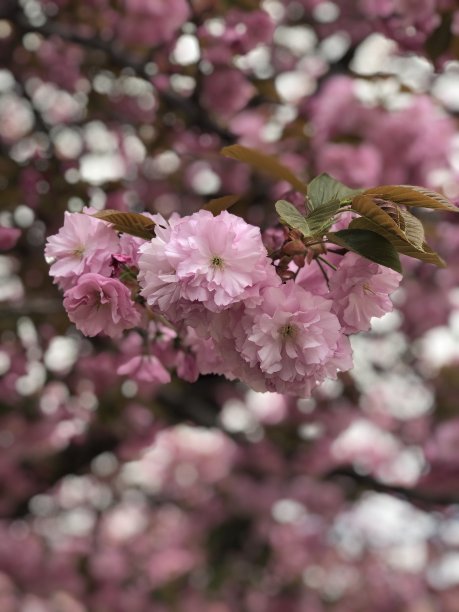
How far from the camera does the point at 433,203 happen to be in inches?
30.0

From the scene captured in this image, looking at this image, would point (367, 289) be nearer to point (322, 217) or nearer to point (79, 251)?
point (322, 217)

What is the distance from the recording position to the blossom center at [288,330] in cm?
77

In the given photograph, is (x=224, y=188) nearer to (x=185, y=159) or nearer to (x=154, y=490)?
(x=185, y=159)

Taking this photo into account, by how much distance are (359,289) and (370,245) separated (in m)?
0.06

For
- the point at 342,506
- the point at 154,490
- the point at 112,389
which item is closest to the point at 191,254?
the point at 112,389

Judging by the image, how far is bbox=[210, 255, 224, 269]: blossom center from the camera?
75 cm

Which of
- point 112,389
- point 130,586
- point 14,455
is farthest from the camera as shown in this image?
point 130,586

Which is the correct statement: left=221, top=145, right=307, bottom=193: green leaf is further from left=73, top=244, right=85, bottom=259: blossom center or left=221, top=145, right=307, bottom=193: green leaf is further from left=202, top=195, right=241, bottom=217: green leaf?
left=73, top=244, right=85, bottom=259: blossom center

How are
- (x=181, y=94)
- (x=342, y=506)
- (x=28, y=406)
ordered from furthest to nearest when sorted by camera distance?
(x=342, y=506), (x=28, y=406), (x=181, y=94)

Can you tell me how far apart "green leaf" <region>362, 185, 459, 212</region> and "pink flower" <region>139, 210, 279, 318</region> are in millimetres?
127

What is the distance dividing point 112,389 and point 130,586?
111 inches

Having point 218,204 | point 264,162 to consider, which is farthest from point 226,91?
point 218,204

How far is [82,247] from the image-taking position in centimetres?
84

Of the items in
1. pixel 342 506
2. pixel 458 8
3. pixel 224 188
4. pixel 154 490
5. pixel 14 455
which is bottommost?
pixel 154 490
